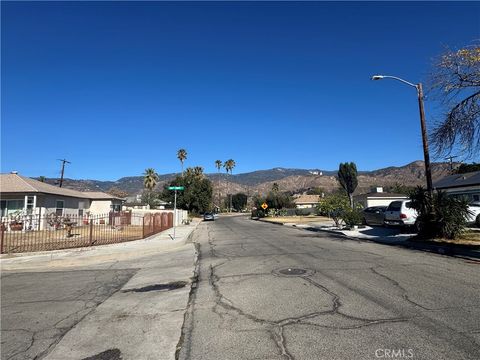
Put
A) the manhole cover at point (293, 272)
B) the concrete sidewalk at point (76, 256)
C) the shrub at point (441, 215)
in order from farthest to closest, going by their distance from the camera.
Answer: the shrub at point (441, 215) < the concrete sidewalk at point (76, 256) < the manhole cover at point (293, 272)

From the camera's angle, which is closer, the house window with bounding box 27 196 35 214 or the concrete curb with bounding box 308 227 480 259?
the concrete curb with bounding box 308 227 480 259

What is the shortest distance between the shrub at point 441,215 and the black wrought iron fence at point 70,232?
46.5 ft

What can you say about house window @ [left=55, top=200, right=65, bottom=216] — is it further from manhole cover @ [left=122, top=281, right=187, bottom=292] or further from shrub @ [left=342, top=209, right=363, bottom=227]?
manhole cover @ [left=122, top=281, right=187, bottom=292]

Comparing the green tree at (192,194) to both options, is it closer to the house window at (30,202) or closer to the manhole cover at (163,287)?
the house window at (30,202)

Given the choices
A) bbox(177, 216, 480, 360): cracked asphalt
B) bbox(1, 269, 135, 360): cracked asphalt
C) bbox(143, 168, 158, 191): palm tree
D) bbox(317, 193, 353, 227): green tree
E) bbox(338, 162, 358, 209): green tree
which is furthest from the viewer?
bbox(143, 168, 158, 191): palm tree

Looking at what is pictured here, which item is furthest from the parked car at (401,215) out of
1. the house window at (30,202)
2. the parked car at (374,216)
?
A: the house window at (30,202)

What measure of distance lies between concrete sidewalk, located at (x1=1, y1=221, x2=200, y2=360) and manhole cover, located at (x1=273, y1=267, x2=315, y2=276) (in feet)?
7.43

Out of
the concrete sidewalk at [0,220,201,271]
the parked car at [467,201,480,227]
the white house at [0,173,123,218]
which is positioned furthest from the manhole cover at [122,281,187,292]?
the white house at [0,173,123,218]

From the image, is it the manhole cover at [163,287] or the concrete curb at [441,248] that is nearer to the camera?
the manhole cover at [163,287]

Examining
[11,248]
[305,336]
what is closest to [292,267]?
[305,336]

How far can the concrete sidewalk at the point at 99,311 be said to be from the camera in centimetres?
514

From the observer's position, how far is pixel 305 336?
5012mm

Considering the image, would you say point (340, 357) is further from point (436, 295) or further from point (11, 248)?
point (11, 248)

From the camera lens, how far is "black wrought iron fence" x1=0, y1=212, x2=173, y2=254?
18.3 m
